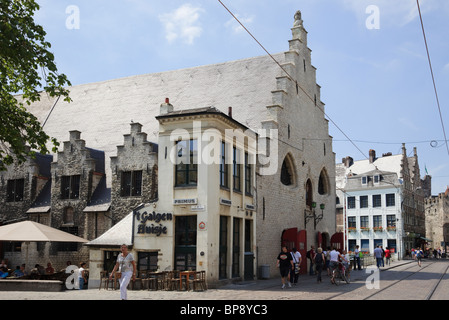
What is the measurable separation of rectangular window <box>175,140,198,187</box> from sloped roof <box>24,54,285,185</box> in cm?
690

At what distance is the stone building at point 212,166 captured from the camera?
19.0m

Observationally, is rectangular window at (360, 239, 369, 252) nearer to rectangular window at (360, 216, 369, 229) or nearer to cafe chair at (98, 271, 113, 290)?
rectangular window at (360, 216, 369, 229)

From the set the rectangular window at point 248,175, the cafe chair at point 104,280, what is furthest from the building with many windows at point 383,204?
the cafe chair at point 104,280

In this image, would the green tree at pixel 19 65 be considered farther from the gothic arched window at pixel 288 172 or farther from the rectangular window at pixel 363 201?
the rectangular window at pixel 363 201

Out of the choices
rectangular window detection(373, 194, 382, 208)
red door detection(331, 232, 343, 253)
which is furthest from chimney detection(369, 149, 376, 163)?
red door detection(331, 232, 343, 253)

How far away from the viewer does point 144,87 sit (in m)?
31.2

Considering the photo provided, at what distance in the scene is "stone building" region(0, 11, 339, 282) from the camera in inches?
750

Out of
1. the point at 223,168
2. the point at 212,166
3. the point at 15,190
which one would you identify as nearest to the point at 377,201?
the point at 223,168

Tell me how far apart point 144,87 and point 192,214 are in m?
14.9

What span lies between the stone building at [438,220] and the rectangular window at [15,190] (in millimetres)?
64054

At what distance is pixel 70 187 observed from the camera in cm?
2561
